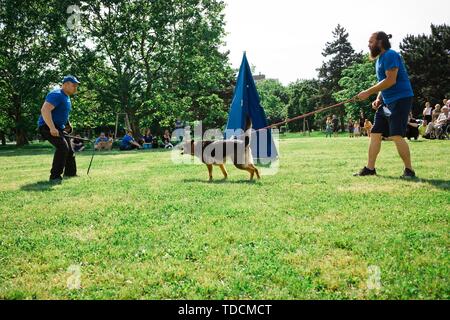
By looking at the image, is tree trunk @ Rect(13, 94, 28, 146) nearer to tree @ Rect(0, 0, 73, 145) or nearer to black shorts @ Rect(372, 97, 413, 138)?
tree @ Rect(0, 0, 73, 145)

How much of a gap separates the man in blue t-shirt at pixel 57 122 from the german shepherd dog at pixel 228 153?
3133 mm

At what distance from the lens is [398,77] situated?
642 centimetres

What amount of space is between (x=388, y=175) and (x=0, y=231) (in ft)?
21.6

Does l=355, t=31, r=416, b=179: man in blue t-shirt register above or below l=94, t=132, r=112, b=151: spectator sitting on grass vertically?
above

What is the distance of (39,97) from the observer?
29625 mm

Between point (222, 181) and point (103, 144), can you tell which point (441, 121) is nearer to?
point (222, 181)

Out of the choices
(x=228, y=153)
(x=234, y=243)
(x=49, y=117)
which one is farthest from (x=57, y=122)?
(x=234, y=243)

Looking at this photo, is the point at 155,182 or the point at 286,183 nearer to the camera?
the point at 286,183

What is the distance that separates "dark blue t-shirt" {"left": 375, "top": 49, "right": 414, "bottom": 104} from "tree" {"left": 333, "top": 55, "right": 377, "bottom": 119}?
48706 millimetres

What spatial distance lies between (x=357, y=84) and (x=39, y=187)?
182 ft

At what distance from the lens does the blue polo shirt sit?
8000 mm

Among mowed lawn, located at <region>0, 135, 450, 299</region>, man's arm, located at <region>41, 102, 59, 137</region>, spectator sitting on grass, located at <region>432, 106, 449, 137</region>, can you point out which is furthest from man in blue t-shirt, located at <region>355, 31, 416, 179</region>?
spectator sitting on grass, located at <region>432, 106, 449, 137</region>
